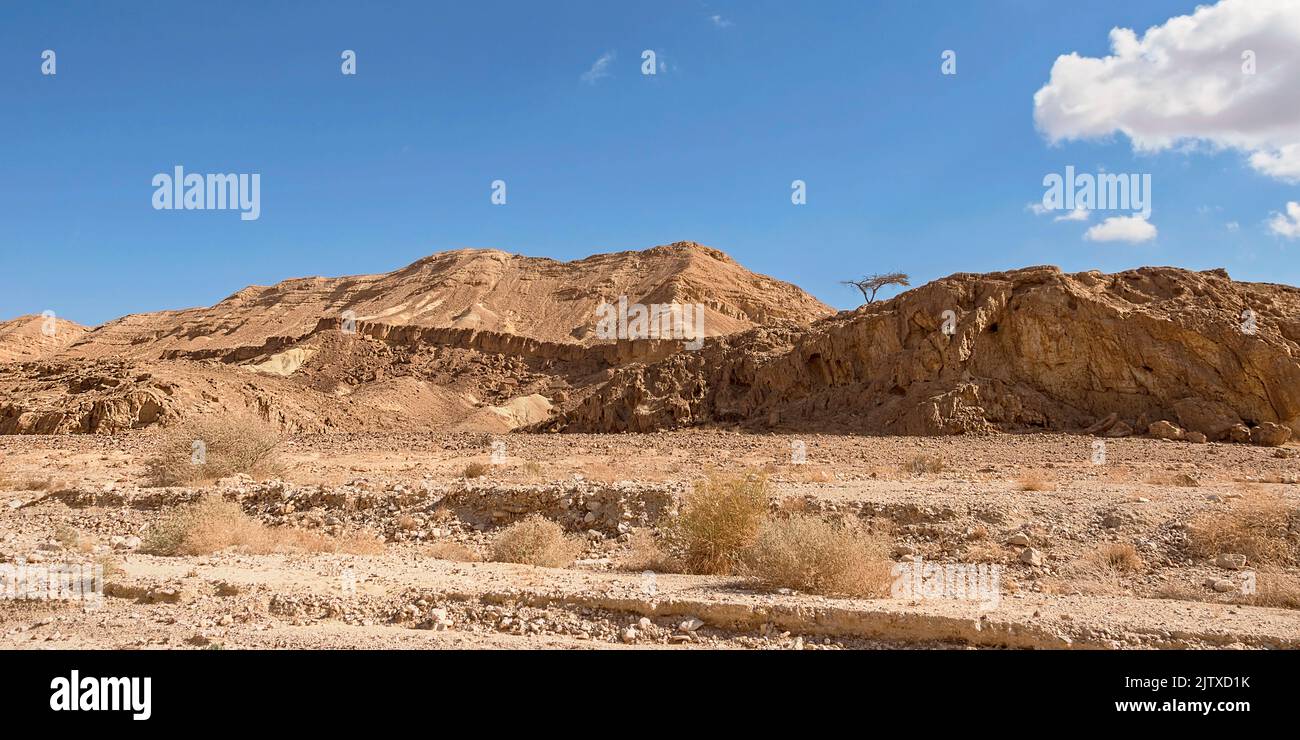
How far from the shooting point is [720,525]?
29.8 ft

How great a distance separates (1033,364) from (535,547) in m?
19.4

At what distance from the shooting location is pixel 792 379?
2836 cm

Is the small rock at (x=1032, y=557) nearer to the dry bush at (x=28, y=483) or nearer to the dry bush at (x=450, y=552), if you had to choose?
the dry bush at (x=450, y=552)

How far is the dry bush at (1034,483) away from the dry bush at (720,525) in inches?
201

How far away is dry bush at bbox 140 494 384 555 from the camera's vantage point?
10.1 metres

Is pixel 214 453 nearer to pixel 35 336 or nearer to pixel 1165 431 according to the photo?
pixel 1165 431

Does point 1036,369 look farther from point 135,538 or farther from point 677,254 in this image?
point 677,254

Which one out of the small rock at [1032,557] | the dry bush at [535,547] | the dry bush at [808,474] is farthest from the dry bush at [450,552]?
the small rock at [1032,557]

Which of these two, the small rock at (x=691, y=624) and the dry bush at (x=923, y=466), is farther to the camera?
the dry bush at (x=923, y=466)

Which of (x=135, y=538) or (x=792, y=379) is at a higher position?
(x=792, y=379)

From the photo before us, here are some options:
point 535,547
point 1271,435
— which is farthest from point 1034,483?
point 1271,435

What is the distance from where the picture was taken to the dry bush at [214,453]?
16.0m
